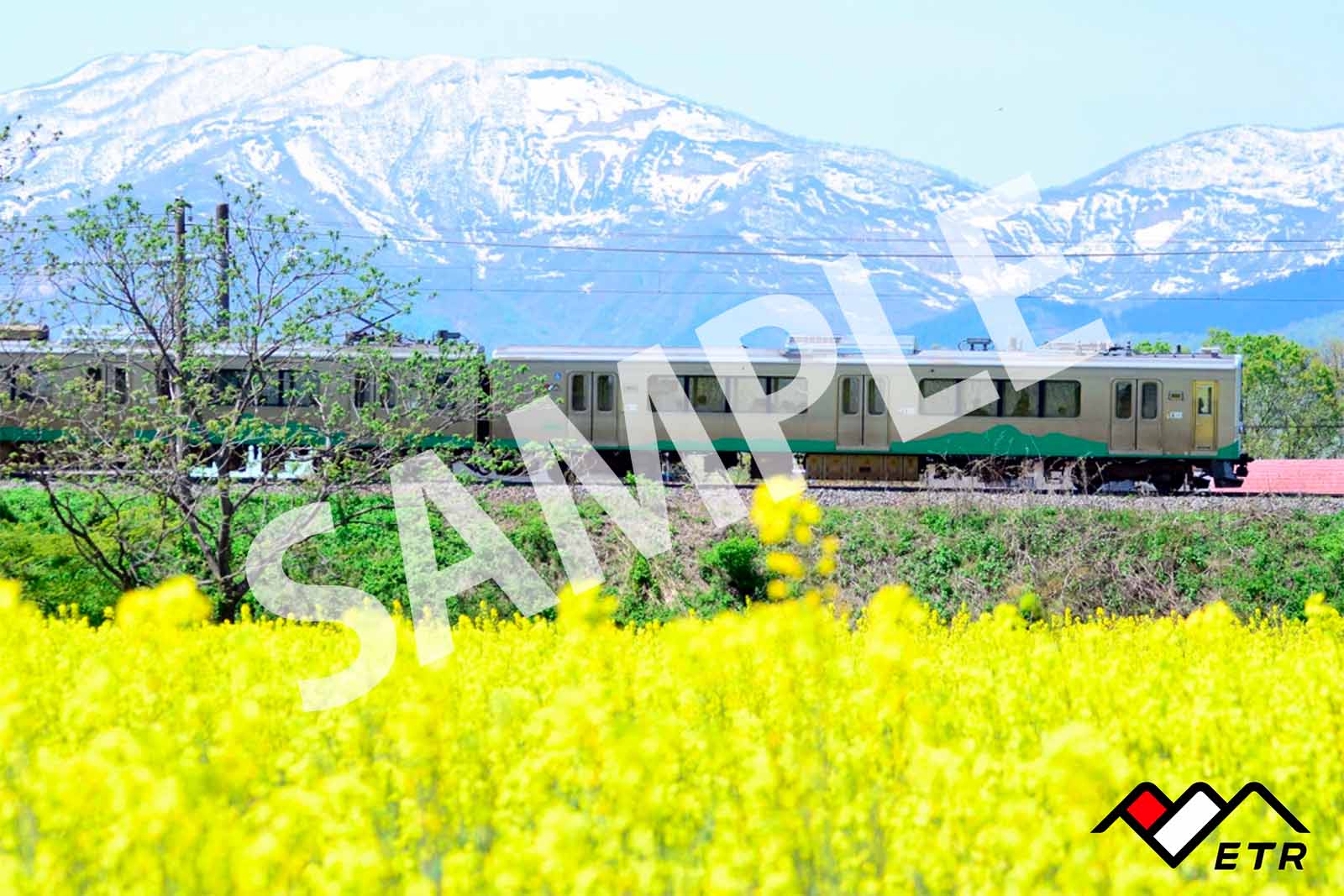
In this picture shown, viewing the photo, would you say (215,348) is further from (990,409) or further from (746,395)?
(990,409)

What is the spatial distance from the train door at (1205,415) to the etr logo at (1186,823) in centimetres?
1932

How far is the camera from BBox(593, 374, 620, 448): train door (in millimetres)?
22875

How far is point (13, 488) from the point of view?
811 inches

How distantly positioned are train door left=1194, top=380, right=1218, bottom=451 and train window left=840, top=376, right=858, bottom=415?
5.27 meters

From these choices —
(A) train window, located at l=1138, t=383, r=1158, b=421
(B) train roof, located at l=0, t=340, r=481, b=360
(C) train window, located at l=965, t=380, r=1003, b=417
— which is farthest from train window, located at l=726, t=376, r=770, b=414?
(A) train window, located at l=1138, t=383, r=1158, b=421

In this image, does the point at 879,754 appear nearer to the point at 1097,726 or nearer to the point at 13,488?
the point at 1097,726

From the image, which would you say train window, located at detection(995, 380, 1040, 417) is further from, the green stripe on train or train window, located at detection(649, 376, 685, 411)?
train window, located at detection(649, 376, 685, 411)

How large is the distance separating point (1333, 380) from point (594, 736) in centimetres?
5742

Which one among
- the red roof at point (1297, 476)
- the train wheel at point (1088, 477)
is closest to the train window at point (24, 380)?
the train wheel at point (1088, 477)

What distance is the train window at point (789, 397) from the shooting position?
901 inches

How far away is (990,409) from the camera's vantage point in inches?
902

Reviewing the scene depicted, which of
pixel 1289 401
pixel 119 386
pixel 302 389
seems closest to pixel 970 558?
pixel 302 389

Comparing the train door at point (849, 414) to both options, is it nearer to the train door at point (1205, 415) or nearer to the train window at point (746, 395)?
the train window at point (746, 395)

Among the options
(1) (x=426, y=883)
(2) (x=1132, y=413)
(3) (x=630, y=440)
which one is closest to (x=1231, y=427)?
(2) (x=1132, y=413)
